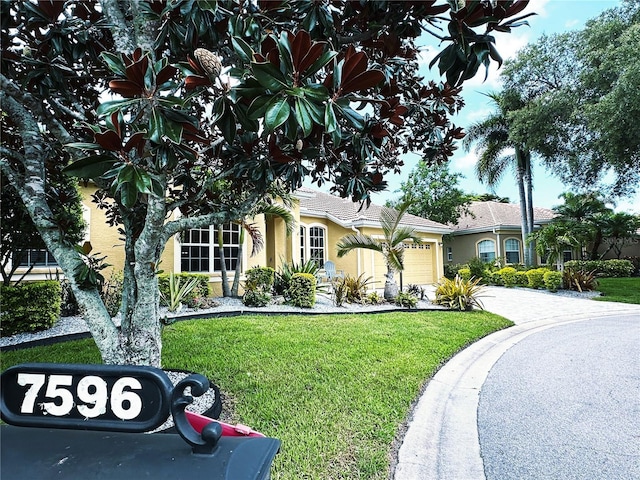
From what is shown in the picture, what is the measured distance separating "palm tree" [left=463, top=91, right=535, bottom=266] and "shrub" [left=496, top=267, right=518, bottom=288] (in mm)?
2092

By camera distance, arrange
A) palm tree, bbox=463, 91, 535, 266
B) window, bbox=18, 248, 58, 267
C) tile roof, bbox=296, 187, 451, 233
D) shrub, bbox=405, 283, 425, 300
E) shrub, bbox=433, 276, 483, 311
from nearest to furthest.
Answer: window, bbox=18, 248, 58, 267 → shrub, bbox=433, 276, 483, 311 → shrub, bbox=405, 283, 425, 300 → tile roof, bbox=296, 187, 451, 233 → palm tree, bbox=463, 91, 535, 266

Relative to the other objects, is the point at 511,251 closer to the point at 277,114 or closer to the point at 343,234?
the point at 343,234

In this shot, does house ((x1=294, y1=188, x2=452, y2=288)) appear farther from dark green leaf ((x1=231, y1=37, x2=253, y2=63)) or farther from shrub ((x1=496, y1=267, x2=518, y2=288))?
dark green leaf ((x1=231, y1=37, x2=253, y2=63))

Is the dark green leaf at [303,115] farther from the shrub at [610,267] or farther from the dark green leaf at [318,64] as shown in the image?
the shrub at [610,267]

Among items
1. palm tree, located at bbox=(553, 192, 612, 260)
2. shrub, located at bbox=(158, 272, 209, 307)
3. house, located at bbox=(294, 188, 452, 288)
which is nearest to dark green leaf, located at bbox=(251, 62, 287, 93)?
shrub, located at bbox=(158, 272, 209, 307)

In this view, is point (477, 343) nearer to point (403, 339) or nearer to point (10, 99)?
point (403, 339)

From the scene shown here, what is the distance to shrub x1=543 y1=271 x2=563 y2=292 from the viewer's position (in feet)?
50.2

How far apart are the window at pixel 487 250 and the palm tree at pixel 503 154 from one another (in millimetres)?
2864

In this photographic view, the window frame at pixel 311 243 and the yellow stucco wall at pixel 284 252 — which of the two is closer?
the yellow stucco wall at pixel 284 252

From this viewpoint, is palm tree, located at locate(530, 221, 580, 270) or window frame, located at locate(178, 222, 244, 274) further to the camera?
palm tree, located at locate(530, 221, 580, 270)

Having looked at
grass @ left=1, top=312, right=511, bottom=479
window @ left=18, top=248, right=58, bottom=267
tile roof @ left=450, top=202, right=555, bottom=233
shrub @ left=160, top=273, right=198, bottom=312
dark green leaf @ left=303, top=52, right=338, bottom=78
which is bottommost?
grass @ left=1, top=312, right=511, bottom=479

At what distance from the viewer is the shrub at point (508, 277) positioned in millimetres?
18375

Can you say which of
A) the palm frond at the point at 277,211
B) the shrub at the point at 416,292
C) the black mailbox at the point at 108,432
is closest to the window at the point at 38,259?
the palm frond at the point at 277,211

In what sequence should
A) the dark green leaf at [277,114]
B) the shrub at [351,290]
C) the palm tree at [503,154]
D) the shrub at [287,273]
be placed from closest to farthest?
the dark green leaf at [277,114]
the shrub at [351,290]
the shrub at [287,273]
the palm tree at [503,154]
